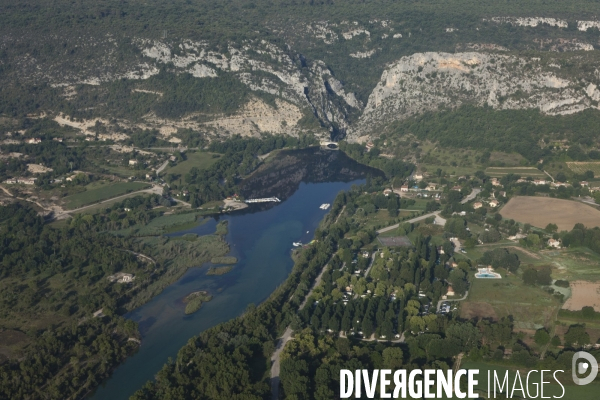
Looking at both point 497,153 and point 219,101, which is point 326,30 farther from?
point 497,153

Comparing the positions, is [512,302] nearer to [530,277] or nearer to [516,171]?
[530,277]

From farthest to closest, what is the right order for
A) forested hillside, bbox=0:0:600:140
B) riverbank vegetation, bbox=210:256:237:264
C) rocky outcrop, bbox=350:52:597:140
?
forested hillside, bbox=0:0:600:140 → rocky outcrop, bbox=350:52:597:140 → riverbank vegetation, bbox=210:256:237:264

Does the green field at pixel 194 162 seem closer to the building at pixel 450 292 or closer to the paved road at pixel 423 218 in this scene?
the paved road at pixel 423 218

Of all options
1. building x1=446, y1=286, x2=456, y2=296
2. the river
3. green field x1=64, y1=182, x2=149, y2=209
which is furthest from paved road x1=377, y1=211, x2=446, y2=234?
green field x1=64, y1=182, x2=149, y2=209

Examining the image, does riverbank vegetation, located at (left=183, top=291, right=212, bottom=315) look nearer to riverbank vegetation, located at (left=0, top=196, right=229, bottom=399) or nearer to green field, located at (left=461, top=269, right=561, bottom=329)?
riverbank vegetation, located at (left=0, top=196, right=229, bottom=399)

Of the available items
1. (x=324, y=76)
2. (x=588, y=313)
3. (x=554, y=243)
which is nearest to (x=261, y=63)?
(x=324, y=76)

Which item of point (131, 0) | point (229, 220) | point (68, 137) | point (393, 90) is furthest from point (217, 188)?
point (131, 0)
